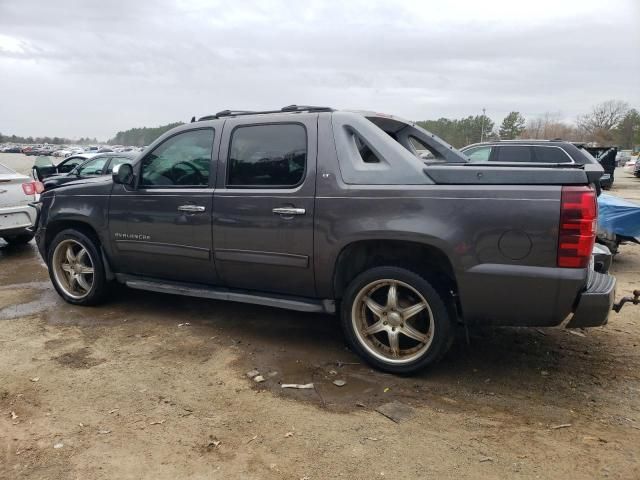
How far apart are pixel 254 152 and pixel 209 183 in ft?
1.58

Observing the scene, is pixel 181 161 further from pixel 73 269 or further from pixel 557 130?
pixel 557 130

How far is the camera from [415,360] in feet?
11.5

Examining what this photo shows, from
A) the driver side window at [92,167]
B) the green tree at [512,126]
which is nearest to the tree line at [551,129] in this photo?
the green tree at [512,126]

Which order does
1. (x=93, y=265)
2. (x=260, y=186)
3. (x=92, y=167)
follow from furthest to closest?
(x=92, y=167), (x=93, y=265), (x=260, y=186)

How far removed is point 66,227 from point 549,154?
9167mm

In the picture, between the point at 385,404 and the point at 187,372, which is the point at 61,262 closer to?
the point at 187,372

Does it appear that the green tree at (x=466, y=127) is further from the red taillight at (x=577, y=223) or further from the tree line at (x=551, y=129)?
the red taillight at (x=577, y=223)

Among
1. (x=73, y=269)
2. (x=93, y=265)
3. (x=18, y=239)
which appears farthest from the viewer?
(x=18, y=239)

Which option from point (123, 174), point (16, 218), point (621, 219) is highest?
point (123, 174)

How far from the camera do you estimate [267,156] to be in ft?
13.3

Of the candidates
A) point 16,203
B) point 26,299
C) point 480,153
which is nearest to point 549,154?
point 480,153

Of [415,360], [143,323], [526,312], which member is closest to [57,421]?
[143,323]

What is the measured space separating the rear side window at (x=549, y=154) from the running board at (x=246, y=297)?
818cm

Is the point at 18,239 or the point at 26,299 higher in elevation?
the point at 18,239
